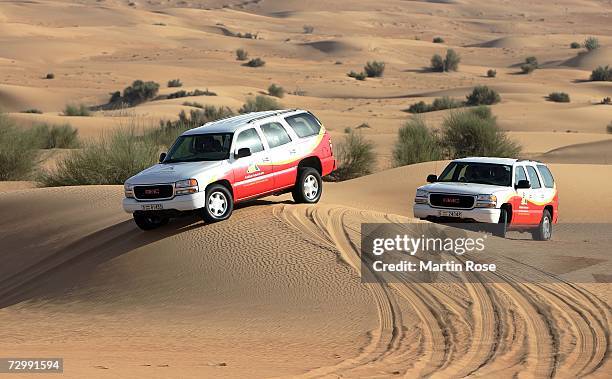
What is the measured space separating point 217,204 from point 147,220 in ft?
4.19

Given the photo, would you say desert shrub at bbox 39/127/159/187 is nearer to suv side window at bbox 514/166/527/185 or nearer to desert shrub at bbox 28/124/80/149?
suv side window at bbox 514/166/527/185

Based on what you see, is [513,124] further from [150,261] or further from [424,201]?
[150,261]

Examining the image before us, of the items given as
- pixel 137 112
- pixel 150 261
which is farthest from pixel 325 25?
pixel 150 261

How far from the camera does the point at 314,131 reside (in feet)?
57.3


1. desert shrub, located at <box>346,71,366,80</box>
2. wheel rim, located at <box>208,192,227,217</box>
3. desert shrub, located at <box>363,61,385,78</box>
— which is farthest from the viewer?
desert shrub, located at <box>363,61,385,78</box>

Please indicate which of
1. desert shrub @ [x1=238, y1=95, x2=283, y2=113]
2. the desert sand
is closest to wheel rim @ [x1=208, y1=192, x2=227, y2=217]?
the desert sand

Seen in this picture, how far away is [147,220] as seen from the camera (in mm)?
16062

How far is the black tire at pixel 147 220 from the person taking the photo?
52.1 ft

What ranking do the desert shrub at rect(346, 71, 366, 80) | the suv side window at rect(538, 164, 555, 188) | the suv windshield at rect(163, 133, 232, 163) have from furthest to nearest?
1. the desert shrub at rect(346, 71, 366, 80)
2. the suv side window at rect(538, 164, 555, 188)
3. the suv windshield at rect(163, 133, 232, 163)

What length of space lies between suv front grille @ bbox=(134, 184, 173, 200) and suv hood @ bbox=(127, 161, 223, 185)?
8 cm

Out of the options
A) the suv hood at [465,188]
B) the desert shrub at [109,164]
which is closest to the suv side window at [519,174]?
the suv hood at [465,188]

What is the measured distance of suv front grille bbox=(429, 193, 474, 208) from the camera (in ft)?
54.9

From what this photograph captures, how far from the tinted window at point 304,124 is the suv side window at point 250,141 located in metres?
0.83

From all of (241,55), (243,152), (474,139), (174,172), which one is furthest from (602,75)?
(174,172)
